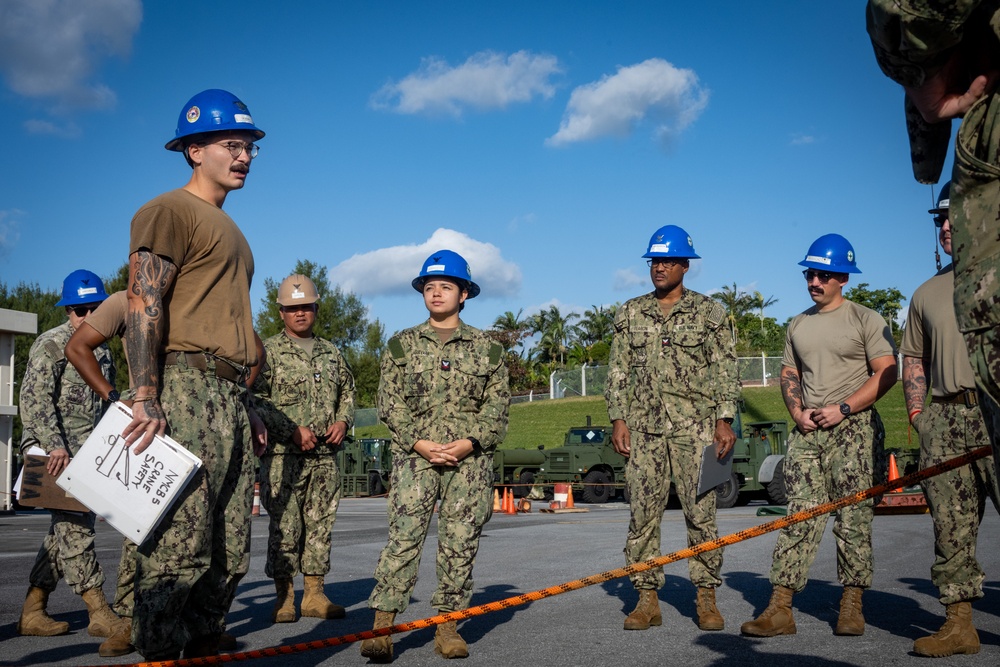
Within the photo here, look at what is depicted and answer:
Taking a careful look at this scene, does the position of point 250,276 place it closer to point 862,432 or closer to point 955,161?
point 955,161

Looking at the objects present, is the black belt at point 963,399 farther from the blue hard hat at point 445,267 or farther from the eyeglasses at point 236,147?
the eyeglasses at point 236,147

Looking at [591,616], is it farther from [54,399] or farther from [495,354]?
[54,399]

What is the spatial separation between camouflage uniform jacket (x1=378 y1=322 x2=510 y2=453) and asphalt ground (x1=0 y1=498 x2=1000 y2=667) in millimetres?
1198

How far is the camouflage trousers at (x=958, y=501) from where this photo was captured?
510 centimetres

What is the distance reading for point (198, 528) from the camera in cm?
360

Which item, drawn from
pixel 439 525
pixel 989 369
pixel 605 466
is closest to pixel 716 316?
pixel 439 525

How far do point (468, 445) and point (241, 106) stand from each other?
230 cm

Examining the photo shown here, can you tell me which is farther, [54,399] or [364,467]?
[364,467]

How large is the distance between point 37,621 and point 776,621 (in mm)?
4430

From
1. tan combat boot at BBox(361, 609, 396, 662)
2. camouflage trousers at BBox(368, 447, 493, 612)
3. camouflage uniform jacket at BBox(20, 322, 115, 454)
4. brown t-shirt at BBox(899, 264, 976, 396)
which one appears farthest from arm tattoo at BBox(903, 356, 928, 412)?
camouflage uniform jacket at BBox(20, 322, 115, 454)

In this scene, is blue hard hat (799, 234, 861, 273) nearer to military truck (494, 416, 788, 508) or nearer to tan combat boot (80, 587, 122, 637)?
tan combat boot (80, 587, 122, 637)

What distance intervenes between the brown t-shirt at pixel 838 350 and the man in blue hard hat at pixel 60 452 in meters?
4.35

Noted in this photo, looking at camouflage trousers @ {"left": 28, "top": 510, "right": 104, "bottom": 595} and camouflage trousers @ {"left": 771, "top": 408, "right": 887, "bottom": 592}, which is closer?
camouflage trousers @ {"left": 771, "top": 408, "right": 887, "bottom": 592}

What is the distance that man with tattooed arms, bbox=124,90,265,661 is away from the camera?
356cm
